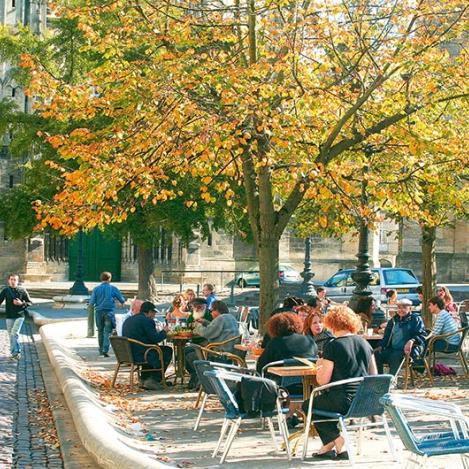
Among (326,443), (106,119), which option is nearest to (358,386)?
(326,443)

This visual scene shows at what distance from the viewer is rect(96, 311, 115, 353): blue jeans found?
2048 cm

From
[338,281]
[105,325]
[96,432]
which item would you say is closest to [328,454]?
[96,432]

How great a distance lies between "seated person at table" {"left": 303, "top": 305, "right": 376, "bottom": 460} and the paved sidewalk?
9.2 inches

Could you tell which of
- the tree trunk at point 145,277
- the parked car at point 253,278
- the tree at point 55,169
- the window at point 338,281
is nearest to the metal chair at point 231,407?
the tree at point 55,169

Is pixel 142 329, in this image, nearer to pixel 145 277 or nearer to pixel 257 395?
pixel 257 395

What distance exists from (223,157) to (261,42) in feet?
6.07

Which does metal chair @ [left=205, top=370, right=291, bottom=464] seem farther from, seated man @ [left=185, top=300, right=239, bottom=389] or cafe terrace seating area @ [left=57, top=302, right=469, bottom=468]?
seated man @ [left=185, top=300, right=239, bottom=389]

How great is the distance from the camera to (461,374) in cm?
1730

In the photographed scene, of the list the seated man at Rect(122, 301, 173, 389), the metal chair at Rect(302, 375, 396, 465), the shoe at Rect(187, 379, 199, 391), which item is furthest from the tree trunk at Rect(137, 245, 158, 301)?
the metal chair at Rect(302, 375, 396, 465)

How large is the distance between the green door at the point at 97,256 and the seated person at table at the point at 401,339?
3787 centimetres

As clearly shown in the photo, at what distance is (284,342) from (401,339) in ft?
12.6

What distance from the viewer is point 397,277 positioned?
3425cm

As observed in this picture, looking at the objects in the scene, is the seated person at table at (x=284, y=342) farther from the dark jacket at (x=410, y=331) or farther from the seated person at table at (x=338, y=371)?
the dark jacket at (x=410, y=331)

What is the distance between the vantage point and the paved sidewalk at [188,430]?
9867 mm
